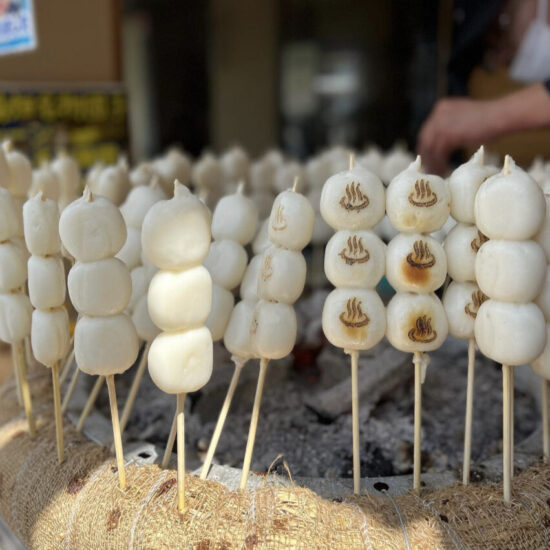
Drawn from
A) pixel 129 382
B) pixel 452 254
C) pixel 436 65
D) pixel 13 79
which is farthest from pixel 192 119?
pixel 452 254

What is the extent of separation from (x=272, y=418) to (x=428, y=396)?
0.63 metres

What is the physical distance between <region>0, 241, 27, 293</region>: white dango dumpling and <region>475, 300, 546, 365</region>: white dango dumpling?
1115 mm

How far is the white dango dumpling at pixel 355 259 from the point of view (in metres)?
1.30

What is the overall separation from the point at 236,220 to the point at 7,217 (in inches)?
22.4

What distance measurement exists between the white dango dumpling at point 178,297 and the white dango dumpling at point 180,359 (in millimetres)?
28

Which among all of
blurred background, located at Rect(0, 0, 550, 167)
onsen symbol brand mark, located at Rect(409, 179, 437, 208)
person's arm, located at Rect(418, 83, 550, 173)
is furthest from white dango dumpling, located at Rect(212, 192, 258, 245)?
blurred background, located at Rect(0, 0, 550, 167)

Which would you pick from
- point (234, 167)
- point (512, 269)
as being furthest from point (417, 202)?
point (234, 167)

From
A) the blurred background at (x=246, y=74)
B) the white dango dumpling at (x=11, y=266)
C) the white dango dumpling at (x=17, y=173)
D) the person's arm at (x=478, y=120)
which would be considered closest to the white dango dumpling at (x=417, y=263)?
the white dango dumpling at (x=11, y=266)

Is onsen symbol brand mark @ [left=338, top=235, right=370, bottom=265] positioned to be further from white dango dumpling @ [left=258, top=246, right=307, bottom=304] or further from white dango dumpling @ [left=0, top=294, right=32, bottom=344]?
white dango dumpling @ [left=0, top=294, right=32, bottom=344]

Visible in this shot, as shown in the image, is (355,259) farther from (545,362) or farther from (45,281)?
(45,281)

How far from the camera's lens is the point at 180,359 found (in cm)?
124

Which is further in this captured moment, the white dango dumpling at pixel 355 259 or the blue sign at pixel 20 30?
the blue sign at pixel 20 30

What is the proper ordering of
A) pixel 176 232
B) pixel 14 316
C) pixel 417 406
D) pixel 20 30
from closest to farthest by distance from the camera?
1. pixel 176 232
2. pixel 417 406
3. pixel 14 316
4. pixel 20 30

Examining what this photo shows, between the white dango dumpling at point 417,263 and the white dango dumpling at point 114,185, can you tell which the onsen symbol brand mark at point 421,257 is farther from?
the white dango dumpling at point 114,185
